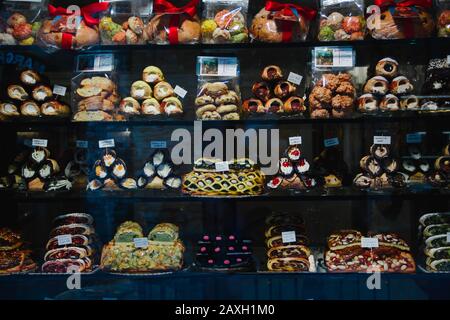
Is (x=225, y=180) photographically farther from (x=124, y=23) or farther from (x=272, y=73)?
(x=124, y=23)

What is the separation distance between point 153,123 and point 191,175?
15.3 inches

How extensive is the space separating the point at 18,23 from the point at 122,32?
64 centimetres

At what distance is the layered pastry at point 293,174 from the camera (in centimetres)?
341

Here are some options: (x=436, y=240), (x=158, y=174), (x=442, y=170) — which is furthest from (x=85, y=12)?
(x=436, y=240)

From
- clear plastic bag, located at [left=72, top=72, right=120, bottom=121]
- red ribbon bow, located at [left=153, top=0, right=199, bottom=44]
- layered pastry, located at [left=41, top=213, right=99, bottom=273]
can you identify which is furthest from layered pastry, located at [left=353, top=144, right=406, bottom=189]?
layered pastry, located at [left=41, top=213, right=99, bottom=273]

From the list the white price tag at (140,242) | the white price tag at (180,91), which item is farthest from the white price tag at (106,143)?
the white price tag at (140,242)

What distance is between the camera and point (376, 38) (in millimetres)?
3303

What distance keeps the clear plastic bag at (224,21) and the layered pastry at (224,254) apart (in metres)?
1.19

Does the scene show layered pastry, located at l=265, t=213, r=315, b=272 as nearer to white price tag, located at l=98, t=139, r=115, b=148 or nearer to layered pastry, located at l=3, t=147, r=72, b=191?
white price tag, located at l=98, t=139, r=115, b=148

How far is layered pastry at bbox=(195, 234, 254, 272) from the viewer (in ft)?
10.5

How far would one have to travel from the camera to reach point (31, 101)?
3453mm

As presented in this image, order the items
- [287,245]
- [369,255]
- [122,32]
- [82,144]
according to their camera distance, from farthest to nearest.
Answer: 1. [82,144]
2. [122,32]
3. [287,245]
4. [369,255]

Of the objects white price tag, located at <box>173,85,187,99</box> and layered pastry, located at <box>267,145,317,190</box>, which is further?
white price tag, located at <box>173,85,187,99</box>

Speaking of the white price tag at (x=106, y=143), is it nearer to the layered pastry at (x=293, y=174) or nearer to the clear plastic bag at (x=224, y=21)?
the clear plastic bag at (x=224, y=21)
